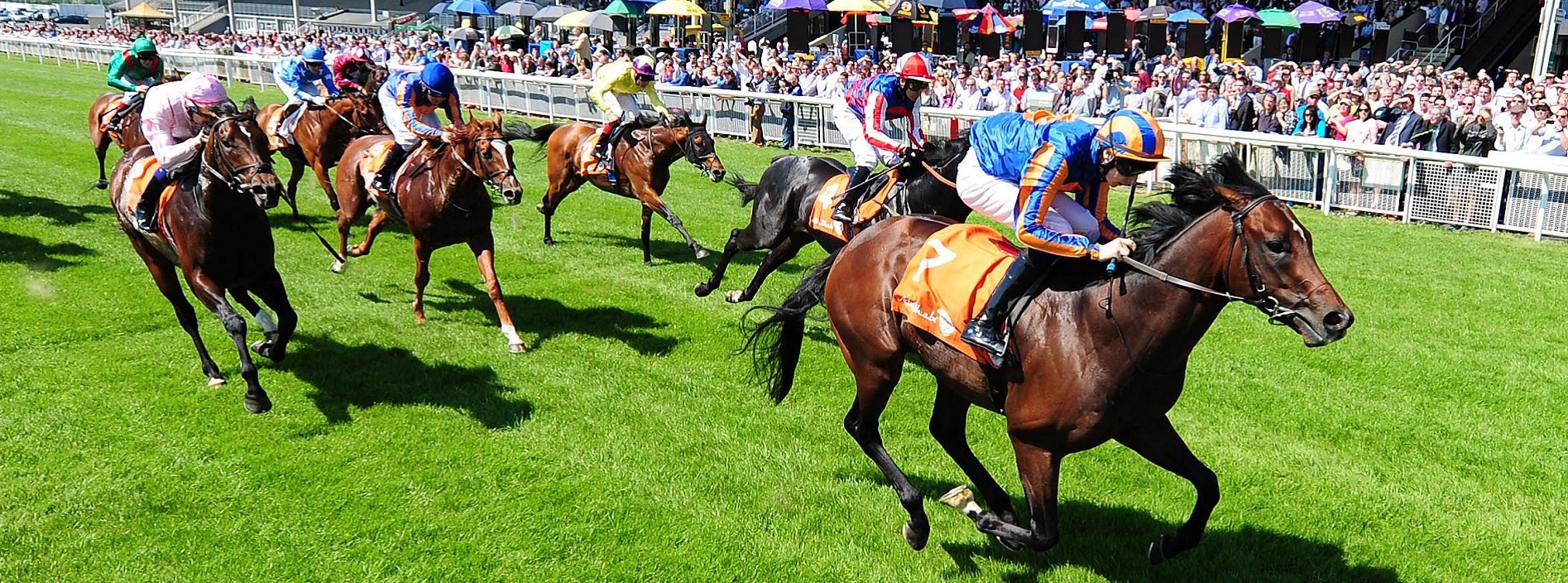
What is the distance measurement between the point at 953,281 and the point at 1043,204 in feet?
1.73

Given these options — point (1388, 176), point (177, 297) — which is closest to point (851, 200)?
point (177, 297)

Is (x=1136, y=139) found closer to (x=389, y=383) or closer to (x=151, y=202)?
(x=389, y=383)

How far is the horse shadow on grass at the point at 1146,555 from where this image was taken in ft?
15.2

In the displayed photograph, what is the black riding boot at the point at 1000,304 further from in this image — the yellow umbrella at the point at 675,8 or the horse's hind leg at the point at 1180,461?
the yellow umbrella at the point at 675,8

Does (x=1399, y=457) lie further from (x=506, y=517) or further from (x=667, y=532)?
(x=506, y=517)

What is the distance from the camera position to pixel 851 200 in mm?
7766

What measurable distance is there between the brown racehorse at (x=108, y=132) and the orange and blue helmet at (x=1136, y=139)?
37.0 ft

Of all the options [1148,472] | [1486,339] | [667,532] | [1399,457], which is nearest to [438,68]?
[667,532]

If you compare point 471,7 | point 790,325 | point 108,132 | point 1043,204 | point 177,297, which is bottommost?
point 177,297

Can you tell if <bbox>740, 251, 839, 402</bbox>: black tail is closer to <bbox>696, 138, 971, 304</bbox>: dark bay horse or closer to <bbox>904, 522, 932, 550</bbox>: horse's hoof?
<bbox>904, 522, 932, 550</bbox>: horse's hoof

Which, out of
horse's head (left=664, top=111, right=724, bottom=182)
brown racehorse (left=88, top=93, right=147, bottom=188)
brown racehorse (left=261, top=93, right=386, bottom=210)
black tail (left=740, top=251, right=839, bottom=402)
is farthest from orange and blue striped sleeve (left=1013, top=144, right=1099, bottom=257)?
brown racehorse (left=88, top=93, right=147, bottom=188)

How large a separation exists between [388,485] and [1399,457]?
17.2ft

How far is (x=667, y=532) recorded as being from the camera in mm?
4980

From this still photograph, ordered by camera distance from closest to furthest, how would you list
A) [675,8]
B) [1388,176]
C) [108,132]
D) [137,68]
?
[137,68], [1388,176], [108,132], [675,8]
